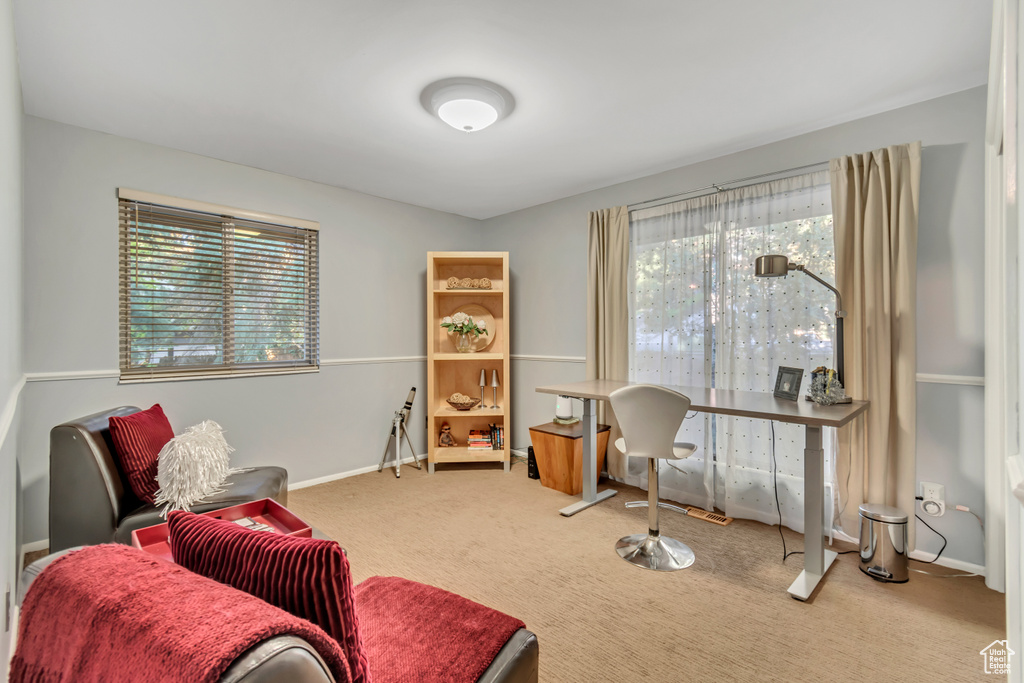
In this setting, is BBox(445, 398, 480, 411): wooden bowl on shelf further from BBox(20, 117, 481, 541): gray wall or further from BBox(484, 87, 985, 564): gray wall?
BBox(484, 87, 985, 564): gray wall

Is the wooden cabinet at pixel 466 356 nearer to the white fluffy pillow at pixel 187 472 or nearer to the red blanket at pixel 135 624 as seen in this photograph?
the white fluffy pillow at pixel 187 472

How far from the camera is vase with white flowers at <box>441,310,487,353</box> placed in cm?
425

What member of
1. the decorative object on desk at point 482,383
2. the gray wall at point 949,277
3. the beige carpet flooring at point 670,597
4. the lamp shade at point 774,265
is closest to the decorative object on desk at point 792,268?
the lamp shade at point 774,265

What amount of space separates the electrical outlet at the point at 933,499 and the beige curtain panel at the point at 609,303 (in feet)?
5.91

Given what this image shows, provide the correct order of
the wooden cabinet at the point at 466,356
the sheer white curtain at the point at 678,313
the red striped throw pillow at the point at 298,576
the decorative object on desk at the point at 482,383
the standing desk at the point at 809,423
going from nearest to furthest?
1. the red striped throw pillow at the point at 298,576
2. the standing desk at the point at 809,423
3. the sheer white curtain at the point at 678,313
4. the wooden cabinet at the point at 466,356
5. the decorative object on desk at the point at 482,383

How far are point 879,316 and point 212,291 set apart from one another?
4.10 meters

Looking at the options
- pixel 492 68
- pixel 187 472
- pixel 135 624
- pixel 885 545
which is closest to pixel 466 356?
pixel 187 472

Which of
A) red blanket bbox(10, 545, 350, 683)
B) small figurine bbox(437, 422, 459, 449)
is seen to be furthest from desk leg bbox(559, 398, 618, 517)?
red blanket bbox(10, 545, 350, 683)

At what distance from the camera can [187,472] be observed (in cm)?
218

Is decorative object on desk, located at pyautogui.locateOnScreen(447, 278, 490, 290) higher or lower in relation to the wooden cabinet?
higher

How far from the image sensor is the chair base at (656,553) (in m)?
2.46

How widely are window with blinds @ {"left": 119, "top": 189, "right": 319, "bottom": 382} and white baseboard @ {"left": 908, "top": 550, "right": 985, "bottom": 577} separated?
4040 millimetres

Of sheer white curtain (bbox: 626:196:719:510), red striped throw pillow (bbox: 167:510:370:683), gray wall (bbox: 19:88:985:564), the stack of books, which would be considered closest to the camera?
red striped throw pillow (bbox: 167:510:370:683)

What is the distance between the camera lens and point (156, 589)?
67cm
